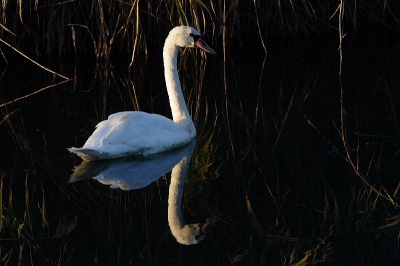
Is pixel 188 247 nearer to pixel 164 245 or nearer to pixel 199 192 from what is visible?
pixel 164 245

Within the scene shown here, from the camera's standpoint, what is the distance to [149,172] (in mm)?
6926

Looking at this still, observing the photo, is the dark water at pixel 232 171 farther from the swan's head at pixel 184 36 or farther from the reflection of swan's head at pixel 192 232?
the swan's head at pixel 184 36

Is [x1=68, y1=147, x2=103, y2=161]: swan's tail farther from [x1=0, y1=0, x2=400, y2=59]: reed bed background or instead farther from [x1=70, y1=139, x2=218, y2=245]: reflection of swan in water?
[x1=0, y1=0, x2=400, y2=59]: reed bed background

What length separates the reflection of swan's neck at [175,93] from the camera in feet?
26.3

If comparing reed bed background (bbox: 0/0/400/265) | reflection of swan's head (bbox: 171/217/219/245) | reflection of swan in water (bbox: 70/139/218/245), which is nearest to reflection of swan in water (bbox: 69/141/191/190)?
reflection of swan in water (bbox: 70/139/218/245)

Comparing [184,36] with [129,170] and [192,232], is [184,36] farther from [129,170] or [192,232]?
[192,232]

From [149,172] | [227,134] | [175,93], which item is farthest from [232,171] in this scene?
[175,93]

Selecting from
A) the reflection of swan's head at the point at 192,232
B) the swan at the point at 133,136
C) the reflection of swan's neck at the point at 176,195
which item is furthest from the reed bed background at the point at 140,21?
the reflection of swan's head at the point at 192,232

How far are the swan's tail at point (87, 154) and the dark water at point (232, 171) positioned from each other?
0.46 feet

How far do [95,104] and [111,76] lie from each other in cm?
173

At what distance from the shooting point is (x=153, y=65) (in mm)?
11883

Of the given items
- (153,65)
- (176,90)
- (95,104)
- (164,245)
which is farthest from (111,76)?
(164,245)

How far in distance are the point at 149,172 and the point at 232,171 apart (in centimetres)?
73

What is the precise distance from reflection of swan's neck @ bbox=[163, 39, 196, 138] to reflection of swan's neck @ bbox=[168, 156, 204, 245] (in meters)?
0.90
